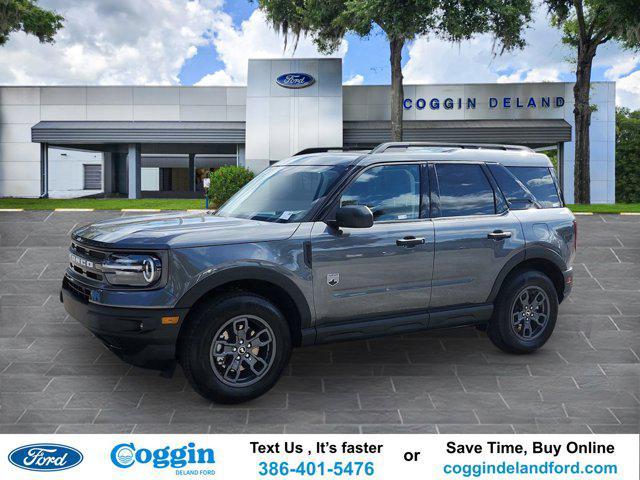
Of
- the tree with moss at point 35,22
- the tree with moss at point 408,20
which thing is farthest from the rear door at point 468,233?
the tree with moss at point 35,22

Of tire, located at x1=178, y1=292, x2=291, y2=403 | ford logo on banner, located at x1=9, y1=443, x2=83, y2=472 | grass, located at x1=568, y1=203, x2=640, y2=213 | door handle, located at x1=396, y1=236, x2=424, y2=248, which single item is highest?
grass, located at x1=568, y1=203, x2=640, y2=213

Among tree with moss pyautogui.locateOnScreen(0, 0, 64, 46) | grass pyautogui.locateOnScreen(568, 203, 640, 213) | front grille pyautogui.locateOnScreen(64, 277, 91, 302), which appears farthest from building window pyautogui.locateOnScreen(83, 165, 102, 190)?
front grille pyautogui.locateOnScreen(64, 277, 91, 302)

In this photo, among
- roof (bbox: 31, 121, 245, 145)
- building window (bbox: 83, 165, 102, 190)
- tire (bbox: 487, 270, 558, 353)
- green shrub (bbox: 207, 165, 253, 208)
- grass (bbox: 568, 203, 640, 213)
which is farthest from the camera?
building window (bbox: 83, 165, 102, 190)

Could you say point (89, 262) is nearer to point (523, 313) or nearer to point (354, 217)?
point (354, 217)

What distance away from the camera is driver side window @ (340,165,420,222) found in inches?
228

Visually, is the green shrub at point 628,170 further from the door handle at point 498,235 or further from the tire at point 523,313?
the door handle at point 498,235

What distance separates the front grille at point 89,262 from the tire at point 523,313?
367 cm

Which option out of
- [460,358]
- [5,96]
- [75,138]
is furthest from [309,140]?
[460,358]

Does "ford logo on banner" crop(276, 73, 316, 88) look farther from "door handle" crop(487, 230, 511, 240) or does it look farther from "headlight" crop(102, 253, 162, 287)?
"headlight" crop(102, 253, 162, 287)

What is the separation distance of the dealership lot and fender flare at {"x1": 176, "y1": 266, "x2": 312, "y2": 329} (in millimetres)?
737

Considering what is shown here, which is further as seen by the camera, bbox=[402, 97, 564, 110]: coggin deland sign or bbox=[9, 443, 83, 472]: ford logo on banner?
bbox=[402, 97, 564, 110]: coggin deland sign

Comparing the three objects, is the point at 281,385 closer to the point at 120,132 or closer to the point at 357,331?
the point at 357,331

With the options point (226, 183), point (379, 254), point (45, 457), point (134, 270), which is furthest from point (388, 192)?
point (226, 183)

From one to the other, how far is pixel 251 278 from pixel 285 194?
113cm
